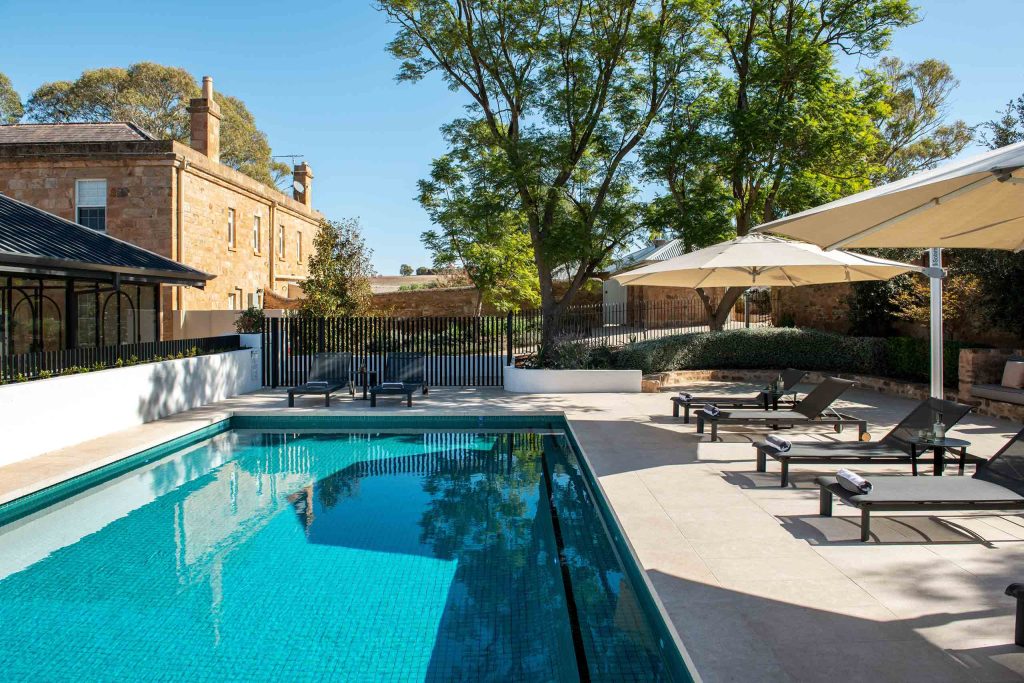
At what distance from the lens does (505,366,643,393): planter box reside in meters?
15.0

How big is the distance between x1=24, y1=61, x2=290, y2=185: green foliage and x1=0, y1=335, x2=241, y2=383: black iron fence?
1150 inches

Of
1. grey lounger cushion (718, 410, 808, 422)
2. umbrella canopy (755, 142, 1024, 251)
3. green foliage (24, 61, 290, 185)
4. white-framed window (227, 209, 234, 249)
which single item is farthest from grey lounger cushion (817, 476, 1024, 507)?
green foliage (24, 61, 290, 185)

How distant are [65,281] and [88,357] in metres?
2.74

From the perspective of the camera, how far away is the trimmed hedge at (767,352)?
14914mm

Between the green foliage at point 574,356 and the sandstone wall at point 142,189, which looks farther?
the sandstone wall at point 142,189

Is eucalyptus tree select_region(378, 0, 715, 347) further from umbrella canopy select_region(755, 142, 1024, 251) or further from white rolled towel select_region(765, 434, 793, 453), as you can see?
umbrella canopy select_region(755, 142, 1024, 251)

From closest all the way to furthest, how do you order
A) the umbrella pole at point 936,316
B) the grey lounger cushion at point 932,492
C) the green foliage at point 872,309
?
the grey lounger cushion at point 932,492
the umbrella pole at point 936,316
the green foliage at point 872,309

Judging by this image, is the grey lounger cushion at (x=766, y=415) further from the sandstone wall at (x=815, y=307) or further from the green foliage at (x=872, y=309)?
the sandstone wall at (x=815, y=307)

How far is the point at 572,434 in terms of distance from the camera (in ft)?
33.7

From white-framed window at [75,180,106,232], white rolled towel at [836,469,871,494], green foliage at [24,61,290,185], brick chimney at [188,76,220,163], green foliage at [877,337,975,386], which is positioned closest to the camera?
white rolled towel at [836,469,871,494]

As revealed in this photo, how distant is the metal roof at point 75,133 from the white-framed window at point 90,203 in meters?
1.32

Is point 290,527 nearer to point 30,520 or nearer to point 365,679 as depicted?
point 30,520

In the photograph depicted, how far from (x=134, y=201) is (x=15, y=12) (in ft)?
52.5

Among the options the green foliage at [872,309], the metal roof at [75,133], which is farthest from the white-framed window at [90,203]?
the green foliage at [872,309]
